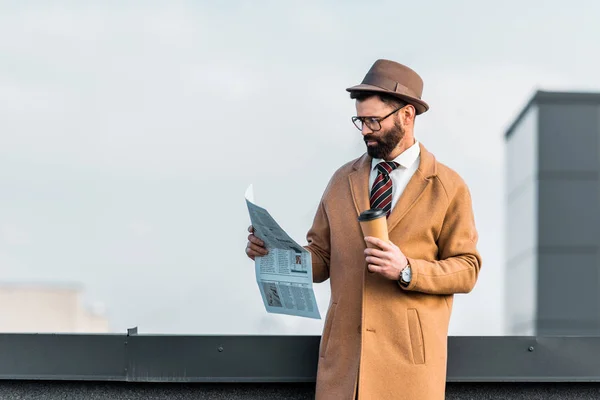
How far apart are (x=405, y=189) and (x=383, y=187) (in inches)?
2.5

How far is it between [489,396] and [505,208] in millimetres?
20500

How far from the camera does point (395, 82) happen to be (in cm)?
231

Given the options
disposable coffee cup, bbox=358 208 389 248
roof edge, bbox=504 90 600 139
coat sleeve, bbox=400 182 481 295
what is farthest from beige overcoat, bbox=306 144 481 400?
roof edge, bbox=504 90 600 139

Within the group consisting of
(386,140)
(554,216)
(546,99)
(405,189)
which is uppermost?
(546,99)

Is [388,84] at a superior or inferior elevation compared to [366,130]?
superior

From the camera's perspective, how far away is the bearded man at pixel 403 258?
7.35 ft

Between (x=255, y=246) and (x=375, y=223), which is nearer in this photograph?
(x=375, y=223)

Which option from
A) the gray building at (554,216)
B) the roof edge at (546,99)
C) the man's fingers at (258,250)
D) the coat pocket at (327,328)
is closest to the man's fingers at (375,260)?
the coat pocket at (327,328)

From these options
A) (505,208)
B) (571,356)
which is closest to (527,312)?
(505,208)

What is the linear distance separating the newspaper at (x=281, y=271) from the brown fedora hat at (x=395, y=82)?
40 centimetres

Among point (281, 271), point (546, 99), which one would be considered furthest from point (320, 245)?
point (546, 99)

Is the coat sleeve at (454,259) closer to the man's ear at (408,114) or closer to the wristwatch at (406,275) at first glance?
the wristwatch at (406,275)

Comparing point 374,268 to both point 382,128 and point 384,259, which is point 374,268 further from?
point 382,128

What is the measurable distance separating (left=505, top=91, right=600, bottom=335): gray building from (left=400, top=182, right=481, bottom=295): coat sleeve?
18508mm
